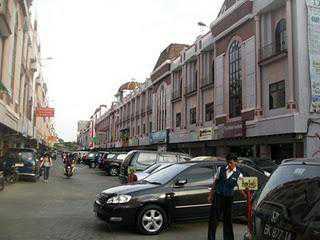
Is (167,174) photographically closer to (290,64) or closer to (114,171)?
(290,64)

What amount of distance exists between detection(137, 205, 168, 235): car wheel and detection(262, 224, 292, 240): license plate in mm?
5841

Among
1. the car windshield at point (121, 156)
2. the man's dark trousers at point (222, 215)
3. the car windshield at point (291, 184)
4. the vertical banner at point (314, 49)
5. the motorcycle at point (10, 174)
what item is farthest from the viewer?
the car windshield at point (121, 156)

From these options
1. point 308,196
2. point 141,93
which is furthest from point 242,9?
point 141,93

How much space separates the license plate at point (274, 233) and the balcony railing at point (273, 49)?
22621mm

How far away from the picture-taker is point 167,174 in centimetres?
1131

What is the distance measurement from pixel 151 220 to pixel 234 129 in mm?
21076

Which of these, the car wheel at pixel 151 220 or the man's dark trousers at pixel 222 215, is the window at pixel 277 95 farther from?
the man's dark trousers at pixel 222 215

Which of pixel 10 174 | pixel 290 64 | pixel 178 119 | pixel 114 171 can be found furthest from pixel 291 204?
pixel 178 119

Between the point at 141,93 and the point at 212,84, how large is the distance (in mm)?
28095

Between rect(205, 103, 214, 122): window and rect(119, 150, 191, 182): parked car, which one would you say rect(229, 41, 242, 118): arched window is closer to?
rect(205, 103, 214, 122): window

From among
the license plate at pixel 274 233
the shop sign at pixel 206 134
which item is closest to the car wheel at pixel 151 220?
the license plate at pixel 274 233

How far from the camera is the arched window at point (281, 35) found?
27.0 m

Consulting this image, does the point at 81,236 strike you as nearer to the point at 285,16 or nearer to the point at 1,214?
the point at 1,214

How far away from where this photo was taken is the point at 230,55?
109ft
